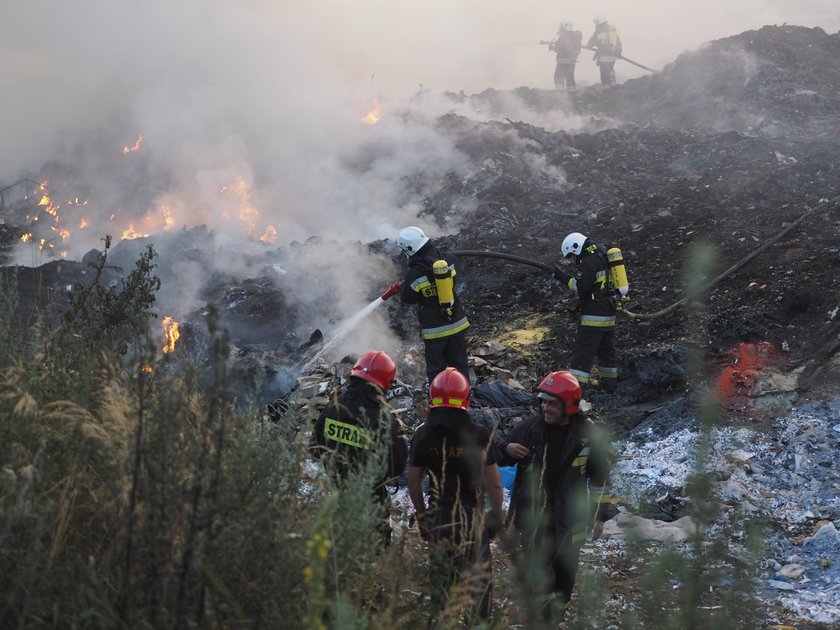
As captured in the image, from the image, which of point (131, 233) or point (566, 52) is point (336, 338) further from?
point (566, 52)

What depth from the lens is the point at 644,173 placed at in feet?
47.6

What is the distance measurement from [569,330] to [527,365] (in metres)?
0.89

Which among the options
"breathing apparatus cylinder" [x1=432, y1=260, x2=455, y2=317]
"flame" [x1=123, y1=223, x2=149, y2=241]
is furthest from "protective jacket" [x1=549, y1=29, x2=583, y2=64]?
"breathing apparatus cylinder" [x1=432, y1=260, x2=455, y2=317]

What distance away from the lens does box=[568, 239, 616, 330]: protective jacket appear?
7.45m

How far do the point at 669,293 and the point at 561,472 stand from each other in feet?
19.5

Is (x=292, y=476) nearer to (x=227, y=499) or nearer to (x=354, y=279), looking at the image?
(x=227, y=499)

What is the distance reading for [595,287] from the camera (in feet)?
24.6

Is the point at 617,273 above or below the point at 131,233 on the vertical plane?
below

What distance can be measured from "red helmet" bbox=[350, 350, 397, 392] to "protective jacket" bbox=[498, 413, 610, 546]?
0.71 meters

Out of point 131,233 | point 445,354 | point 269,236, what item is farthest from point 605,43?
A: point 445,354

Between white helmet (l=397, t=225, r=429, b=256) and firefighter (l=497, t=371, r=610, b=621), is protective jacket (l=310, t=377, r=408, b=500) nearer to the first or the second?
firefighter (l=497, t=371, r=610, b=621)

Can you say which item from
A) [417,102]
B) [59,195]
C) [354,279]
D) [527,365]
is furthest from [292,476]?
[59,195]

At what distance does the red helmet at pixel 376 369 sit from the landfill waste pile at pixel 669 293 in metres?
0.83

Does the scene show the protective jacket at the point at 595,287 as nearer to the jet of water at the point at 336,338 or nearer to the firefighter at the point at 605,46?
the jet of water at the point at 336,338
